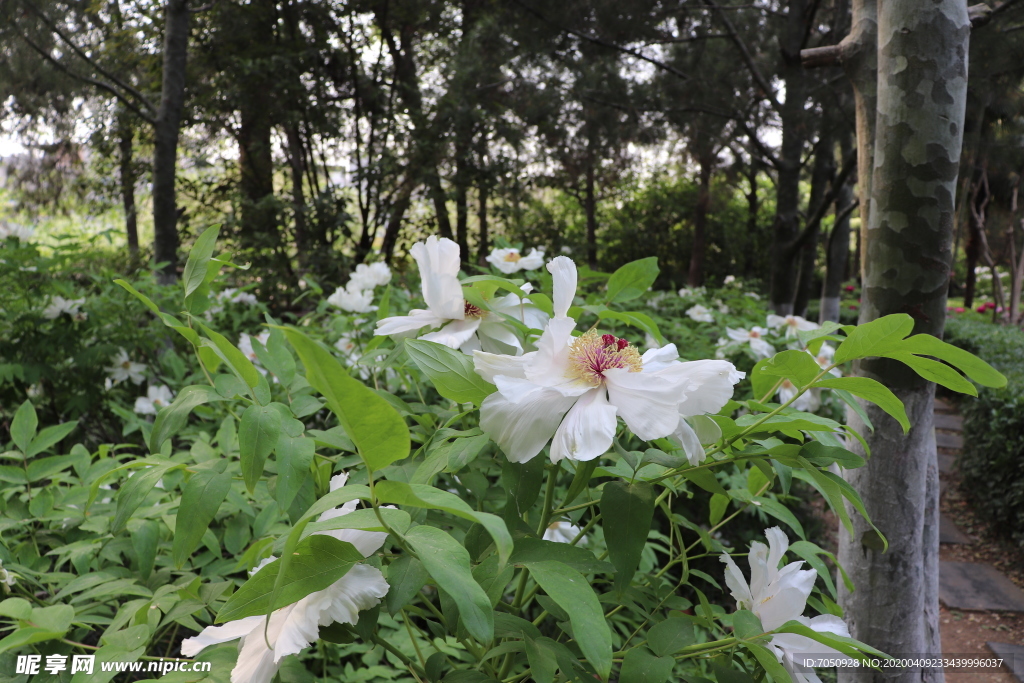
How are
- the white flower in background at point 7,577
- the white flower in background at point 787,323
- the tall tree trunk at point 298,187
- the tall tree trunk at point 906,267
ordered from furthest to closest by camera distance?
1. the tall tree trunk at point 298,187
2. the white flower in background at point 787,323
3. the tall tree trunk at point 906,267
4. the white flower in background at point 7,577

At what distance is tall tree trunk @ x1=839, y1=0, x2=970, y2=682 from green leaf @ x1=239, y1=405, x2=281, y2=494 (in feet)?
3.84

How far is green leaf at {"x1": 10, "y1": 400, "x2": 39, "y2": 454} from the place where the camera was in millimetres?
960

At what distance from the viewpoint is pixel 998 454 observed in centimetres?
381

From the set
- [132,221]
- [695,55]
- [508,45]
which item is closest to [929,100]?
[695,55]

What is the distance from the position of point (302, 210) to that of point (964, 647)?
590cm

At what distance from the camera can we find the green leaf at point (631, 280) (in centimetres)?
88

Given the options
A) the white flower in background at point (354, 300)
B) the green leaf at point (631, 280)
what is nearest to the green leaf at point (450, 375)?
the green leaf at point (631, 280)

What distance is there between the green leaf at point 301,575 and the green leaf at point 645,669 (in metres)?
0.28

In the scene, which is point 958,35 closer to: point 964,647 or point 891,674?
point 891,674

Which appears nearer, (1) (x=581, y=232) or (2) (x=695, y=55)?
(2) (x=695, y=55)

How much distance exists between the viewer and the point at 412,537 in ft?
1.51

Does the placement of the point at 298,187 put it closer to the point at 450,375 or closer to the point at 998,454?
the point at 998,454

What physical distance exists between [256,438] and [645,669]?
16.7 inches

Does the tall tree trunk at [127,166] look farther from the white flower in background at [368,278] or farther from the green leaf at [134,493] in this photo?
the green leaf at [134,493]
